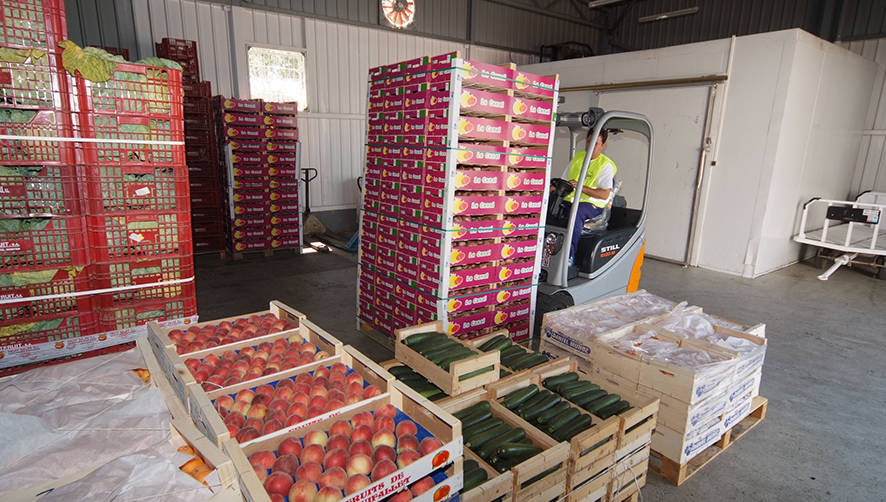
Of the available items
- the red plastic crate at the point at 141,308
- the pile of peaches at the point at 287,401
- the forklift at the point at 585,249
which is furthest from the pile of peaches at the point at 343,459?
the forklift at the point at 585,249

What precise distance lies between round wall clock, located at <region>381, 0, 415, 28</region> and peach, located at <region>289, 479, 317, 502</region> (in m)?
12.7

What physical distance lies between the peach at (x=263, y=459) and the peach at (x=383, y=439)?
1.42 ft

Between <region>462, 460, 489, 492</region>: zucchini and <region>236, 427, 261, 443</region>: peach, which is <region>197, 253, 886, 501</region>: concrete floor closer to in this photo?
<region>462, 460, 489, 492</region>: zucchini

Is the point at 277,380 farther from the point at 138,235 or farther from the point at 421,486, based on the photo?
the point at 138,235

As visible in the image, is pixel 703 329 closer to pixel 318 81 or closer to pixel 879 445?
pixel 879 445

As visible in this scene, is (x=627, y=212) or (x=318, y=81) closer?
(x=627, y=212)

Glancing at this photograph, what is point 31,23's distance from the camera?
349 cm

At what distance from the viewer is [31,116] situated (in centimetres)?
357

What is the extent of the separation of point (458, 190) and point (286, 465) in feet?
9.79

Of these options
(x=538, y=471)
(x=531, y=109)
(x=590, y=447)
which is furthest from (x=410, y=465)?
(x=531, y=109)

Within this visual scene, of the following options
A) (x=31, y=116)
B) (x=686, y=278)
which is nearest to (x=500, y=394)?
(x=31, y=116)

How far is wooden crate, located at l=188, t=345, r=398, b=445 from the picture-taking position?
1960 millimetres

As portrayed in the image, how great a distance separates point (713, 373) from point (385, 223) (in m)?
3.38

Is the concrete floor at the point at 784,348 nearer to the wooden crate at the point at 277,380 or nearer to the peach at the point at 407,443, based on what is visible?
the peach at the point at 407,443
